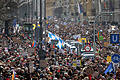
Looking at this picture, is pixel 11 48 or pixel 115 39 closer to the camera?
pixel 115 39

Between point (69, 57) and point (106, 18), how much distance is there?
5655 centimetres

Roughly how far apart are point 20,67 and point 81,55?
6915mm

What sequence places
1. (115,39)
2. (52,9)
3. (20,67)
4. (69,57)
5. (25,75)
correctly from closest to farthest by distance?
(25,75)
(20,67)
(115,39)
(69,57)
(52,9)

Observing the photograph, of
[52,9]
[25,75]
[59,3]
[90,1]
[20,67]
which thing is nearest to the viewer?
[25,75]

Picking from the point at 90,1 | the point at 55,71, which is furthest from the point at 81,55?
the point at 90,1

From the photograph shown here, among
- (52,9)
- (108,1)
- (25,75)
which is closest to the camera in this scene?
(25,75)

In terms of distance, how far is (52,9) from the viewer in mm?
181125

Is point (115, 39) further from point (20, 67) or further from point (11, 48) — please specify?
point (11, 48)

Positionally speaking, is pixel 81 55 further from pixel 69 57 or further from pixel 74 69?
pixel 74 69

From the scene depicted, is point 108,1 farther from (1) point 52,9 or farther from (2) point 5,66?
(1) point 52,9

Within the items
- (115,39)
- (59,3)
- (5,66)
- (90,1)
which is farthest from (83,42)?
(59,3)

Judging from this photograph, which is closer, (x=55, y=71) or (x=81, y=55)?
(x=55, y=71)

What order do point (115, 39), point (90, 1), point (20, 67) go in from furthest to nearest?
point (90, 1)
point (115, 39)
point (20, 67)

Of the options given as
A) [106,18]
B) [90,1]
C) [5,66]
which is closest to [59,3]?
[90,1]
